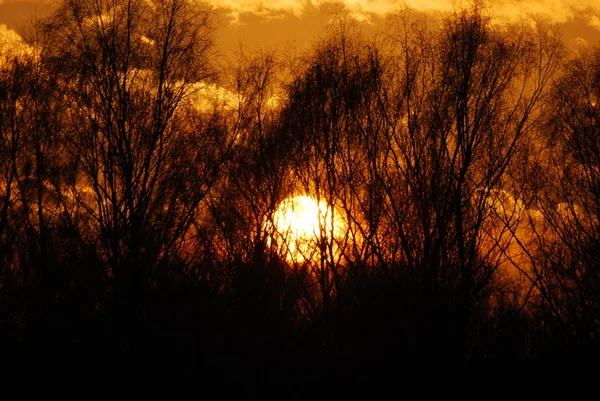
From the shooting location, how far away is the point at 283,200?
23.0m

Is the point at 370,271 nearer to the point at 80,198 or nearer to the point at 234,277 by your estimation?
the point at 234,277

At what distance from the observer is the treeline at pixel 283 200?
18516 mm

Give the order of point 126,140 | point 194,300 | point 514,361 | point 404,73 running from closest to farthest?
1. point 126,140
2. point 404,73
3. point 514,361
4. point 194,300

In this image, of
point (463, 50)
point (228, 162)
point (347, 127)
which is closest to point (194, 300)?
point (228, 162)

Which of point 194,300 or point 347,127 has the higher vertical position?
point 347,127

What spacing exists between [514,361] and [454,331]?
4.39 m

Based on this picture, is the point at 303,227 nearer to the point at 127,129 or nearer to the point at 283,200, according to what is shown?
the point at 283,200

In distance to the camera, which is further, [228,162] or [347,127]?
[228,162]

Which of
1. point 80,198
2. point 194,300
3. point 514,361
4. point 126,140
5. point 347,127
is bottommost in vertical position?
point 514,361

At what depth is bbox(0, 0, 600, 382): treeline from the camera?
60.7 ft

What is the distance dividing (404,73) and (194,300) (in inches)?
431

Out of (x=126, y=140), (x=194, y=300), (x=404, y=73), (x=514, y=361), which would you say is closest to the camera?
(x=126, y=140)

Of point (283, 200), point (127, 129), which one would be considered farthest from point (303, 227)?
point (127, 129)

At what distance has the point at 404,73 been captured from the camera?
1980 cm
